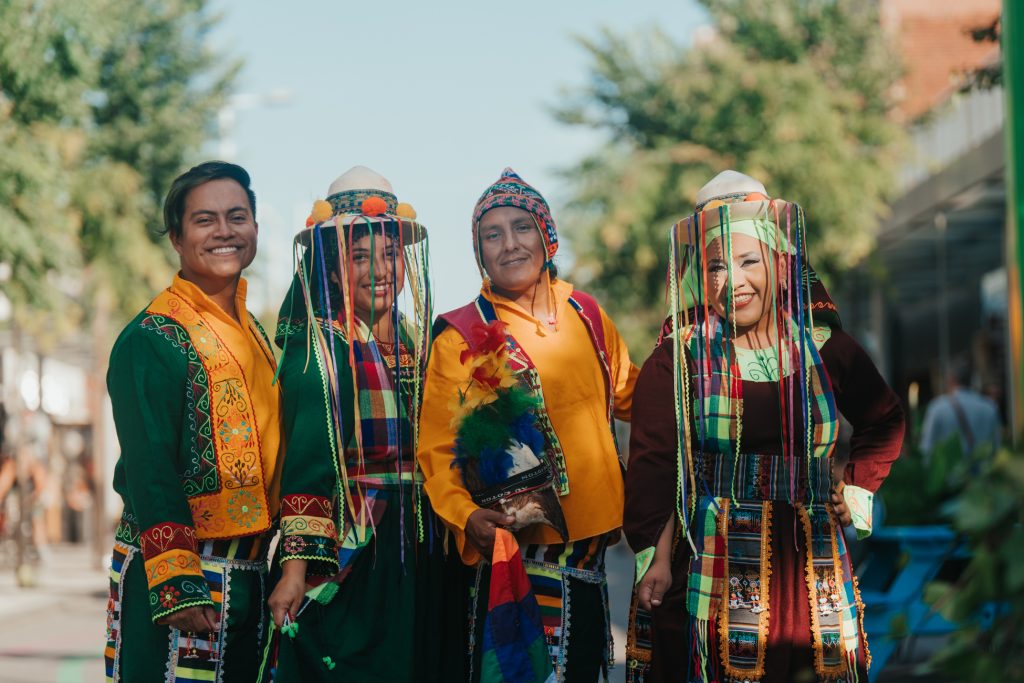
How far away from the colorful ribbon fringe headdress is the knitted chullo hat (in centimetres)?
21

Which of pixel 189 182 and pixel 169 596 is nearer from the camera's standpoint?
pixel 169 596

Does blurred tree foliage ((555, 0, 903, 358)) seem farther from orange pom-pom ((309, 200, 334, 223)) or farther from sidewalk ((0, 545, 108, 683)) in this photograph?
orange pom-pom ((309, 200, 334, 223))

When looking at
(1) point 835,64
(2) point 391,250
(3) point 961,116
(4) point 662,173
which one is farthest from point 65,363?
(2) point 391,250

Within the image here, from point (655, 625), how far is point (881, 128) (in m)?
16.1

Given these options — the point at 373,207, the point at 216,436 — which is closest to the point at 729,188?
the point at 373,207

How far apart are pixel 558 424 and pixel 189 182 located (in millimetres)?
1364

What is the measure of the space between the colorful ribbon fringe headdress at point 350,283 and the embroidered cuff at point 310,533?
14.9 inches

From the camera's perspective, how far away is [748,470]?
3814 mm

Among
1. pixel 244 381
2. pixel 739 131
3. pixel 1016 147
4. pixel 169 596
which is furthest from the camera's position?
pixel 739 131

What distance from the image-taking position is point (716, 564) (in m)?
3.80

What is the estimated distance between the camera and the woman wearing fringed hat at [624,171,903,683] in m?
3.77

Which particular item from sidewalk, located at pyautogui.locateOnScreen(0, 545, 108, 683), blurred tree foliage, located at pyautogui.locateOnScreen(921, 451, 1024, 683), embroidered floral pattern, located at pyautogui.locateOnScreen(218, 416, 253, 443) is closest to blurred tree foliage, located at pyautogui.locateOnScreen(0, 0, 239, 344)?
sidewalk, located at pyautogui.locateOnScreen(0, 545, 108, 683)

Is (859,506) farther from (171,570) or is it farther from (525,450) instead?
(171,570)

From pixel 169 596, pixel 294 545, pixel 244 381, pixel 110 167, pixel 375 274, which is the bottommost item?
pixel 169 596
